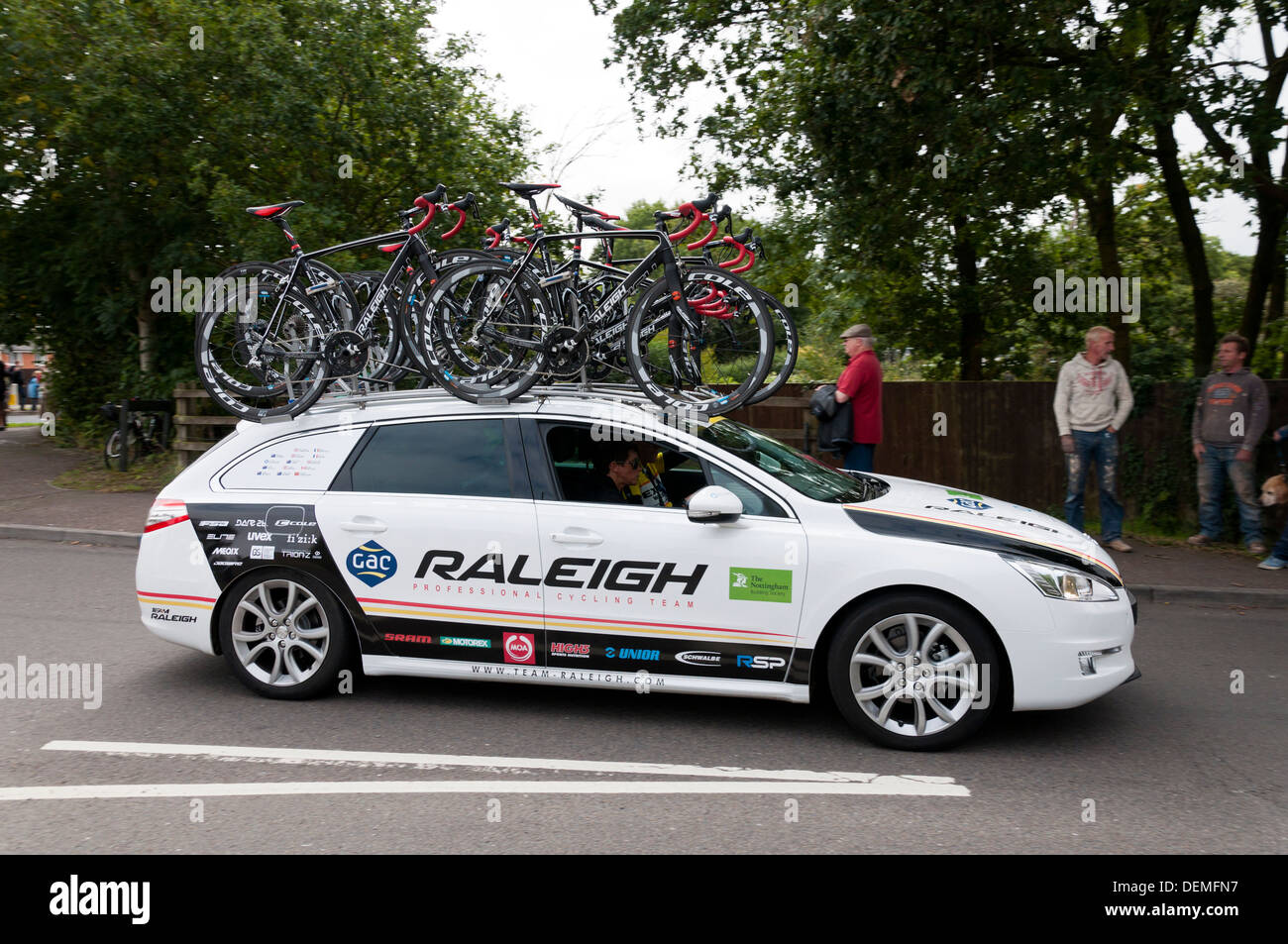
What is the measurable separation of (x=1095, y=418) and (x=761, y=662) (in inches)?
240

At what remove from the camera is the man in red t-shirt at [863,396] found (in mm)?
8766

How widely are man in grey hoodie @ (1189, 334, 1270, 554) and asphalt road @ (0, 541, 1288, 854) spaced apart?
12.8ft

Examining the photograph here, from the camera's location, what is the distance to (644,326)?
19.7ft

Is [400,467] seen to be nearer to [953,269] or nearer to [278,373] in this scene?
[278,373]

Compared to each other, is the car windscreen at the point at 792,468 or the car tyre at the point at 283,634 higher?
the car windscreen at the point at 792,468

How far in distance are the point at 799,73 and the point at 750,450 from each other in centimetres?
802

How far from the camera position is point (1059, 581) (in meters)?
4.79

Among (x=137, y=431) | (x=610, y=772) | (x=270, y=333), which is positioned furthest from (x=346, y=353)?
(x=137, y=431)

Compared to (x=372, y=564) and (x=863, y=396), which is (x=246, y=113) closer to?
(x=863, y=396)

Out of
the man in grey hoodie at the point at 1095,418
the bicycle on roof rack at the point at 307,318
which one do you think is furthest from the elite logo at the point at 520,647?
the man in grey hoodie at the point at 1095,418

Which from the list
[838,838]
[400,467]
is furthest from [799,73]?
[838,838]

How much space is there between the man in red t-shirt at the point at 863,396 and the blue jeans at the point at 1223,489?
11.9 feet

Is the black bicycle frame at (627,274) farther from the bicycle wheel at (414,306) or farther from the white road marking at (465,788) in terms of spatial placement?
the white road marking at (465,788)

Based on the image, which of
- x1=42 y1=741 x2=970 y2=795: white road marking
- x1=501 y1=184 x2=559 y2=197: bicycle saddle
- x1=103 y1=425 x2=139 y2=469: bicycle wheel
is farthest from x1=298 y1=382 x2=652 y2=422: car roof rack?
x1=103 y1=425 x2=139 y2=469: bicycle wheel
